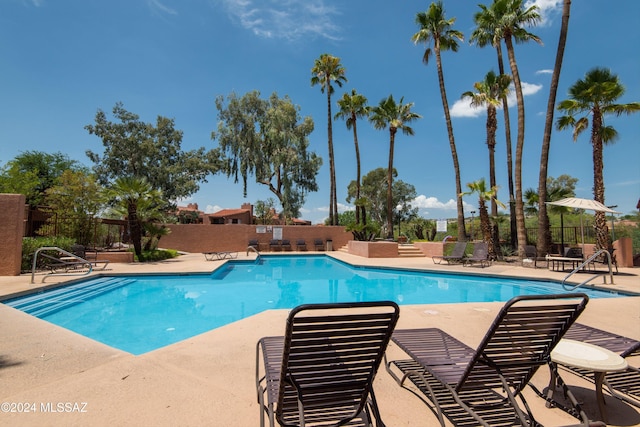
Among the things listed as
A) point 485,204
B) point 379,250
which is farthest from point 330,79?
point 485,204

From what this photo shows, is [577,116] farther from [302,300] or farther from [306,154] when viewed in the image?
[306,154]

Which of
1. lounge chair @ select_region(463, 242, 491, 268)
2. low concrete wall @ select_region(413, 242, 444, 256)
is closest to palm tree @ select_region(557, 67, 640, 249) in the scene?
lounge chair @ select_region(463, 242, 491, 268)

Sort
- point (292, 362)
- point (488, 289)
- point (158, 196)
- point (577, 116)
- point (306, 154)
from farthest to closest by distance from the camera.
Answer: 1. point (306, 154)
2. point (158, 196)
3. point (577, 116)
4. point (488, 289)
5. point (292, 362)

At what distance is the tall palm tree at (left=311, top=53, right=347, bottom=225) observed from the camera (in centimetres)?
2259

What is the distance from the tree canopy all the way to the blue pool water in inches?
631

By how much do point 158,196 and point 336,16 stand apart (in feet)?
37.2

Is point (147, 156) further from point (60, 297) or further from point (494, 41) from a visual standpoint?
point (494, 41)

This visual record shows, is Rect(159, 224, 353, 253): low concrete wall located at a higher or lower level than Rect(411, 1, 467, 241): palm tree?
lower

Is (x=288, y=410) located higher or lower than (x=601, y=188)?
lower

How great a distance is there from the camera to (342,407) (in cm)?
178

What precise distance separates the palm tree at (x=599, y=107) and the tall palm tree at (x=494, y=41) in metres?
3.41

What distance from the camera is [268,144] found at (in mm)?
26797

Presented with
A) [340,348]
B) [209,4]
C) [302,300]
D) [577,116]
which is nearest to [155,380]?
[340,348]

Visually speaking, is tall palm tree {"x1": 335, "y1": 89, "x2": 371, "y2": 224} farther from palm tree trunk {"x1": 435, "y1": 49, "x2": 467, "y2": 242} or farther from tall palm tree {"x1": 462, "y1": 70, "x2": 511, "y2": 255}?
tall palm tree {"x1": 462, "y1": 70, "x2": 511, "y2": 255}
